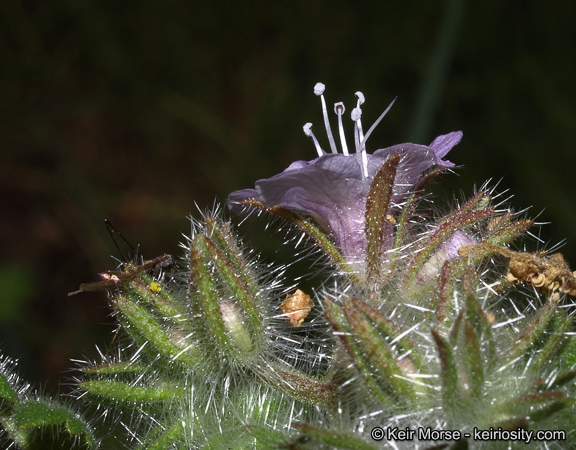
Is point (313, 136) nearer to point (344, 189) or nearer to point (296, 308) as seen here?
point (344, 189)

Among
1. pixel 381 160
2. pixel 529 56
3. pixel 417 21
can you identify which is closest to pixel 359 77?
pixel 417 21

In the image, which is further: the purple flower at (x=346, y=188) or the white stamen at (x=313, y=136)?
the white stamen at (x=313, y=136)

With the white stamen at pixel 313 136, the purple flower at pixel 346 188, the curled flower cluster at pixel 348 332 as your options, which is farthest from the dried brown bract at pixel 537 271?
the white stamen at pixel 313 136

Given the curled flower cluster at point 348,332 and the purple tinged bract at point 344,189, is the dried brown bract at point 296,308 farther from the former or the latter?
the purple tinged bract at point 344,189

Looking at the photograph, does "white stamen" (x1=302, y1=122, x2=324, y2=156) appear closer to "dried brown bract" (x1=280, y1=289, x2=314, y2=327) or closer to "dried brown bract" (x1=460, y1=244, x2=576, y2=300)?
"dried brown bract" (x1=280, y1=289, x2=314, y2=327)

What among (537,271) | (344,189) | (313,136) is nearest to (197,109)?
(313,136)
